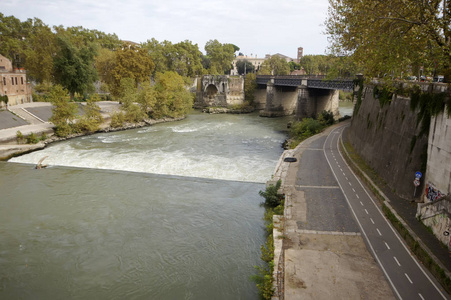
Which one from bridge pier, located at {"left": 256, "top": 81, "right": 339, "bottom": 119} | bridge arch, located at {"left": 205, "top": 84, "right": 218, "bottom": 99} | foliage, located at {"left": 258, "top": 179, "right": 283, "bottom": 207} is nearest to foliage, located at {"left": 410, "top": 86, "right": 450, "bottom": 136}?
foliage, located at {"left": 258, "top": 179, "right": 283, "bottom": 207}

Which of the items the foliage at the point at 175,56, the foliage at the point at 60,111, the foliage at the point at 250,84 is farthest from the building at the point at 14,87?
the foliage at the point at 250,84

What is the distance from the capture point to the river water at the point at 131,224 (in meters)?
11.9

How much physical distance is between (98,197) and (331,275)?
47.6 feet

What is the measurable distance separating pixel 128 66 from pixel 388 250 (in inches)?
1932

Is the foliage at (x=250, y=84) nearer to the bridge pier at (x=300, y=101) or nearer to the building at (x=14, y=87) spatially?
the bridge pier at (x=300, y=101)

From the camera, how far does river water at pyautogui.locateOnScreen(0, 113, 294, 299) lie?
11.9 metres

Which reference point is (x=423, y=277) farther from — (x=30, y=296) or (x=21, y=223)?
(x=21, y=223)

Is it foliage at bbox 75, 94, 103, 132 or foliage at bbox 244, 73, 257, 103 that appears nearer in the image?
foliage at bbox 75, 94, 103, 132

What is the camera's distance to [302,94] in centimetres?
5000

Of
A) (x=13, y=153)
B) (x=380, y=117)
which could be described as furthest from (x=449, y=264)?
(x=13, y=153)

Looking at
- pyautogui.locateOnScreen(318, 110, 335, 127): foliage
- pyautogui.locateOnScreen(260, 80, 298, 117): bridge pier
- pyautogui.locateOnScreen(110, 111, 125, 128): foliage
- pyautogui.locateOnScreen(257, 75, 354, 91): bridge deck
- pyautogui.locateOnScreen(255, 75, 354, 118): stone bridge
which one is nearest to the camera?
pyautogui.locateOnScreen(257, 75, 354, 91): bridge deck

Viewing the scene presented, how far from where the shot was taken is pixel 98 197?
1945cm

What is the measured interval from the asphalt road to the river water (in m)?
4.62

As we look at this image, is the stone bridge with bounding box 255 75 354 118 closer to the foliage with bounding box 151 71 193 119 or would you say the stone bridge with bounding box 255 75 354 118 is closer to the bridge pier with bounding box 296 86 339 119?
the bridge pier with bounding box 296 86 339 119
